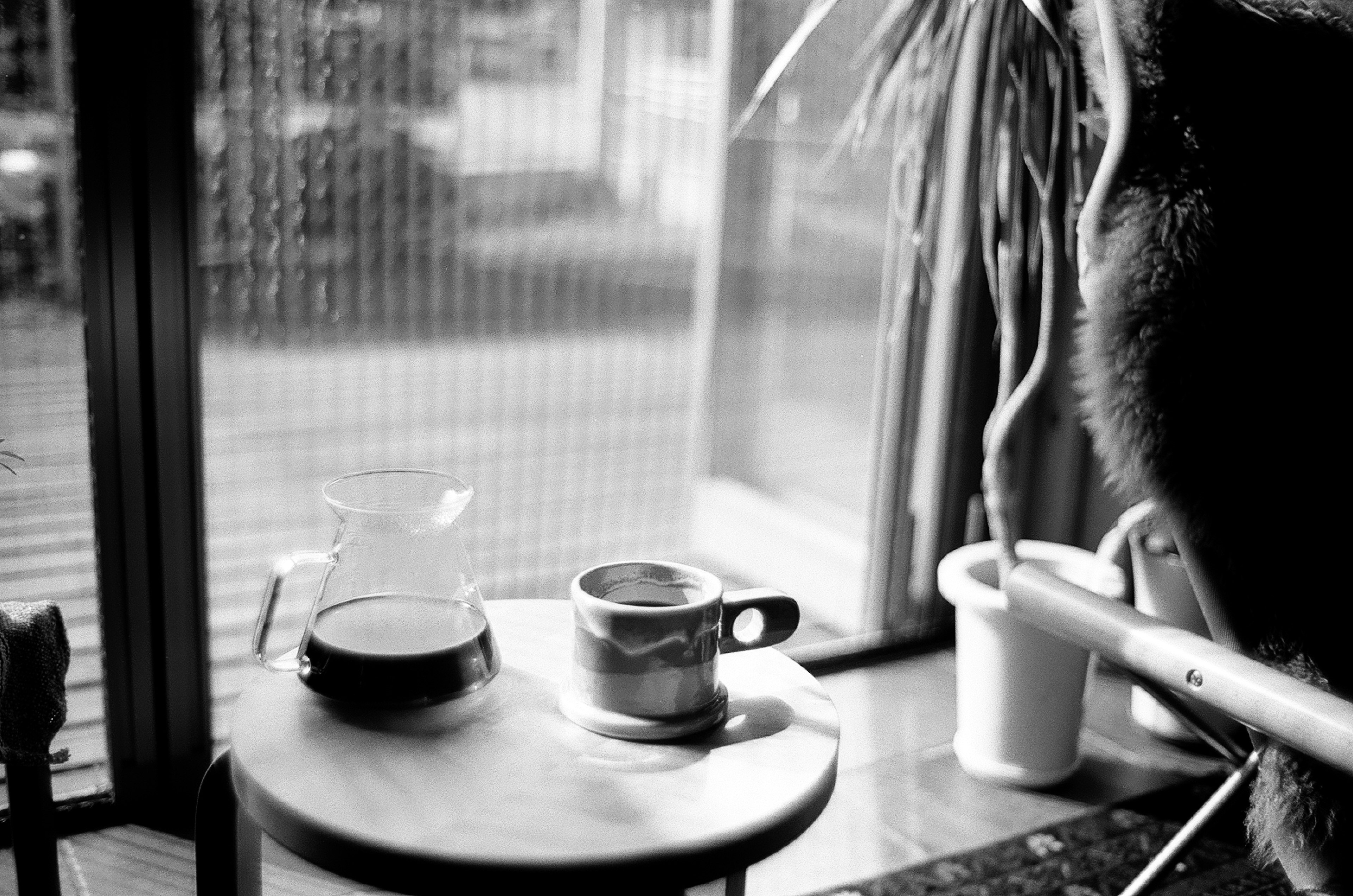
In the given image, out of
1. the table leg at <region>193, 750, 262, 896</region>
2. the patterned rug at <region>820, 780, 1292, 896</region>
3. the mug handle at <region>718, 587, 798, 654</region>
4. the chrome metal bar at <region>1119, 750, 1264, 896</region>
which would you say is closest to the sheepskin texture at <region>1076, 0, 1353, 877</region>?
the chrome metal bar at <region>1119, 750, 1264, 896</region>

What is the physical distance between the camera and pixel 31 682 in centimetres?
104

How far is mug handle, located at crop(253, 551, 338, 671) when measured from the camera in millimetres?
997

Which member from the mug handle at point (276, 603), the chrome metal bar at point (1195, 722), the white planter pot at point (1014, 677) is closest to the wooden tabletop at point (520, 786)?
the mug handle at point (276, 603)

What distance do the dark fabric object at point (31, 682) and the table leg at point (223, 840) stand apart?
0.13 metres

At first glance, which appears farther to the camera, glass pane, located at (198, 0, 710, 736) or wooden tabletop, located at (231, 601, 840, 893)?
glass pane, located at (198, 0, 710, 736)

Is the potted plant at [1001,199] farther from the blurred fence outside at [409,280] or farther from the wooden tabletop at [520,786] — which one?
the wooden tabletop at [520,786]

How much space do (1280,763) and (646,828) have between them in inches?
25.7

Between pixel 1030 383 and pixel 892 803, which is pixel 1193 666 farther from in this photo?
pixel 892 803

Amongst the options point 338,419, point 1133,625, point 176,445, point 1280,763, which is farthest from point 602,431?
point 1280,763

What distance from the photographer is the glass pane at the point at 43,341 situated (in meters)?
1.50

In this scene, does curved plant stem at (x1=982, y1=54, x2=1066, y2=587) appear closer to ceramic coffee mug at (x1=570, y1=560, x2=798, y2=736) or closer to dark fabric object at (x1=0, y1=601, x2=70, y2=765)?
ceramic coffee mug at (x1=570, y1=560, x2=798, y2=736)

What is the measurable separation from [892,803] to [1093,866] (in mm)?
304

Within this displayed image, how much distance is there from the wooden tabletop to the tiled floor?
22.1 inches

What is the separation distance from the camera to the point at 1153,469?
46.8 inches
